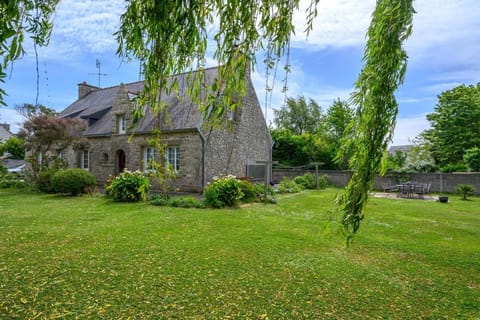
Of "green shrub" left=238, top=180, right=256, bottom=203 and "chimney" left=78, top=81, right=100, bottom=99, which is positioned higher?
"chimney" left=78, top=81, right=100, bottom=99

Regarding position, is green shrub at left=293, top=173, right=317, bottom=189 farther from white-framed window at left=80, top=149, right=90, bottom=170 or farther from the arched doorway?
white-framed window at left=80, top=149, right=90, bottom=170

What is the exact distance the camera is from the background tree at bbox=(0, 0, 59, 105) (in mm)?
1447

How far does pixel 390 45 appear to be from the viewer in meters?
1.86

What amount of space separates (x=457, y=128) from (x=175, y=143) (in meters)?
24.6

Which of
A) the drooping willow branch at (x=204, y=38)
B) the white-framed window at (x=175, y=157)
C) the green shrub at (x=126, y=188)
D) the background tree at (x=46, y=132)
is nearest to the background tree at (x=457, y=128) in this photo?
the white-framed window at (x=175, y=157)

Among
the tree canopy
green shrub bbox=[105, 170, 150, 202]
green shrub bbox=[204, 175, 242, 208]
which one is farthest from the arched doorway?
the tree canopy

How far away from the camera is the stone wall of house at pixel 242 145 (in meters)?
14.5

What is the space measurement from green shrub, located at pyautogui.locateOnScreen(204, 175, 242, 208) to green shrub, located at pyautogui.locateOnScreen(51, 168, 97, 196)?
6286 mm

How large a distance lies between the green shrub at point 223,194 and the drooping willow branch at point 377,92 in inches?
310

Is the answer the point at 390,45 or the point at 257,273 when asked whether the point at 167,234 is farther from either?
the point at 390,45

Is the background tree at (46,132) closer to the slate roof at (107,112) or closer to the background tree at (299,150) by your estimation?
the slate roof at (107,112)

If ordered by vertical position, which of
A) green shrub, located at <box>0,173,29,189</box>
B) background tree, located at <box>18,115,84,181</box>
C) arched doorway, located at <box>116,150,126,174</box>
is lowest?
A: green shrub, located at <box>0,173,29,189</box>

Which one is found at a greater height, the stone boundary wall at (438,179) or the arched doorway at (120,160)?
the arched doorway at (120,160)

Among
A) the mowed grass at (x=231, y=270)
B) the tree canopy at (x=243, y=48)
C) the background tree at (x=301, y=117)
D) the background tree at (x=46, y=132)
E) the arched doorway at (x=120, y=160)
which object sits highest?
the background tree at (x=301, y=117)
